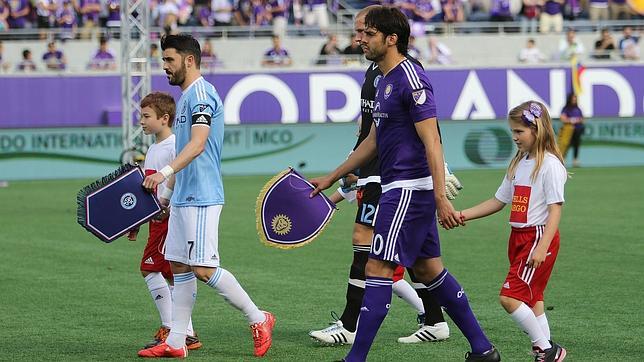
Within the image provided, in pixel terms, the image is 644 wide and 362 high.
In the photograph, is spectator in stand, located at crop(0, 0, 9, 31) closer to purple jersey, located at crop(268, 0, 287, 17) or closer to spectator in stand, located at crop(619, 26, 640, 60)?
purple jersey, located at crop(268, 0, 287, 17)

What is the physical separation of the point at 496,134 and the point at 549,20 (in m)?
4.91

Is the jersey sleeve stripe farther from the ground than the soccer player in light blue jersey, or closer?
farther from the ground

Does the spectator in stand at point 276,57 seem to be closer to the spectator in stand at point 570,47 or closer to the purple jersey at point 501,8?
the purple jersey at point 501,8

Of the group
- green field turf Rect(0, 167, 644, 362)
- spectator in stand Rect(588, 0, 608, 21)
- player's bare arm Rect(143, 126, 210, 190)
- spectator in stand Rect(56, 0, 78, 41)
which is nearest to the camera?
player's bare arm Rect(143, 126, 210, 190)

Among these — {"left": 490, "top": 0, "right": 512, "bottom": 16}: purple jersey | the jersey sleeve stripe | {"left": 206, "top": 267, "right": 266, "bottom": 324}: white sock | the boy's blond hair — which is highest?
the jersey sleeve stripe

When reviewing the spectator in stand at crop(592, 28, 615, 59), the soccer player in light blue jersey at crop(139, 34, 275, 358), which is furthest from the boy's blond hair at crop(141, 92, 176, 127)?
the spectator in stand at crop(592, 28, 615, 59)

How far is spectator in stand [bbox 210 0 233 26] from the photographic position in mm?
31750

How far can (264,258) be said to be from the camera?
1401cm

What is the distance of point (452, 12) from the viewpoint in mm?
33250

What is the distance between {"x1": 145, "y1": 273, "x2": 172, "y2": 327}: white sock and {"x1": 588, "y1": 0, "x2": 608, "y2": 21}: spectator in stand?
90.1 ft

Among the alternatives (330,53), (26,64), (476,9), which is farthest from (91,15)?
(476,9)

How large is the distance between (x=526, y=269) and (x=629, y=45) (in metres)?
26.1

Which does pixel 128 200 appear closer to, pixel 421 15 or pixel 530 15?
pixel 421 15

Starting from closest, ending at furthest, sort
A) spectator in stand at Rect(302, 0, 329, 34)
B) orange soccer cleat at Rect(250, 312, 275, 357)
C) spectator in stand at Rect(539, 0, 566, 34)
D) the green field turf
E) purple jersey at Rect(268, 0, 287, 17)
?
orange soccer cleat at Rect(250, 312, 275, 357) < the green field turf < purple jersey at Rect(268, 0, 287, 17) < spectator in stand at Rect(302, 0, 329, 34) < spectator in stand at Rect(539, 0, 566, 34)
